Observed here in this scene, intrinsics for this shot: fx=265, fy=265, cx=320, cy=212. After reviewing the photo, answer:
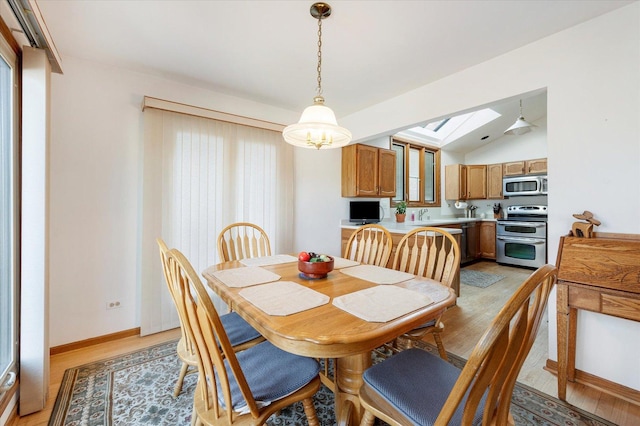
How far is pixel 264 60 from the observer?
2264 mm

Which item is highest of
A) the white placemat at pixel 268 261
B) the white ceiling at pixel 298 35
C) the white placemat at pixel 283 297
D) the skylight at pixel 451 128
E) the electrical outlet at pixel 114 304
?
the skylight at pixel 451 128

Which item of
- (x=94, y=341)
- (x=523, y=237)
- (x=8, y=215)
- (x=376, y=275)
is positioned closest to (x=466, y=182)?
(x=523, y=237)

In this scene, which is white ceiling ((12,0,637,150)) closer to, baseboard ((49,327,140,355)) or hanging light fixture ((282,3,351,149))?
hanging light fixture ((282,3,351,149))

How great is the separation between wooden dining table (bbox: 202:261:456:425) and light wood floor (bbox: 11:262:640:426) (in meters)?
1.16

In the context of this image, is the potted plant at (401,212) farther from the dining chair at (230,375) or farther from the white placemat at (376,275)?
the dining chair at (230,375)

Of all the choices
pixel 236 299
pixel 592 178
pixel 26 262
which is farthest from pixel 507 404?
pixel 26 262

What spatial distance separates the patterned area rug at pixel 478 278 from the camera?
395 centimetres

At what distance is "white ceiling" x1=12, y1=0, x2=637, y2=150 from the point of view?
1.66 metres

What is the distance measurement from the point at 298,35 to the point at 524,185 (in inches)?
202

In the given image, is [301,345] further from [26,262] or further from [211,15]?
[211,15]

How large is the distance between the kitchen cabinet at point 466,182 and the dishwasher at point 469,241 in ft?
2.31

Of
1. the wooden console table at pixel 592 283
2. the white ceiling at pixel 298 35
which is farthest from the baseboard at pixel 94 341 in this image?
the wooden console table at pixel 592 283

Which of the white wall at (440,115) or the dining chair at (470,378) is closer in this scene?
the dining chair at (470,378)

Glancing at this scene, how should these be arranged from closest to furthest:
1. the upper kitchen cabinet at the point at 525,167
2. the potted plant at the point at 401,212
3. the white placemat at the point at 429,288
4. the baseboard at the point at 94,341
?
1. the white placemat at the point at 429,288
2. the baseboard at the point at 94,341
3. the potted plant at the point at 401,212
4. the upper kitchen cabinet at the point at 525,167
